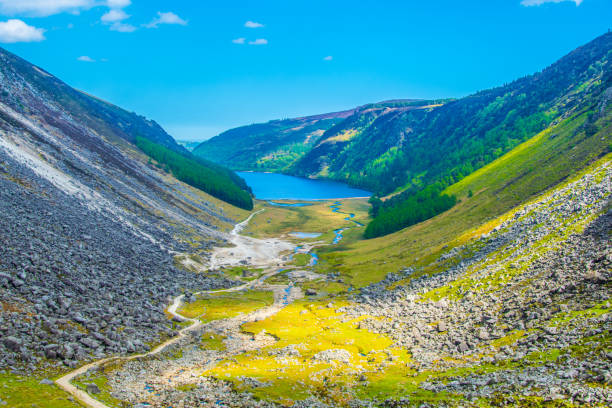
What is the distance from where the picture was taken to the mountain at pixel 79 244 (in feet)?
155

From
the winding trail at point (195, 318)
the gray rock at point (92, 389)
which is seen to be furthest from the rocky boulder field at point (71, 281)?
the gray rock at point (92, 389)

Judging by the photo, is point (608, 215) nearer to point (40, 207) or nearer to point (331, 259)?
point (331, 259)

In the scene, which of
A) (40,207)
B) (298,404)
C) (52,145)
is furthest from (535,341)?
(52,145)

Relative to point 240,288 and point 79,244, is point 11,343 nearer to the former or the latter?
point 79,244

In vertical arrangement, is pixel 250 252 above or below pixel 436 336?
below

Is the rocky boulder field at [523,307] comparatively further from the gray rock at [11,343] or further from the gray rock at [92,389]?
the gray rock at [11,343]

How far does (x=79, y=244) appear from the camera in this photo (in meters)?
77.9

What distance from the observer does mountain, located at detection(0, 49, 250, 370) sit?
47094 millimetres

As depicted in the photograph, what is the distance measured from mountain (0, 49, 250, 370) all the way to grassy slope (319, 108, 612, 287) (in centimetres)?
4252

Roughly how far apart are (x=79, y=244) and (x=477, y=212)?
348 ft

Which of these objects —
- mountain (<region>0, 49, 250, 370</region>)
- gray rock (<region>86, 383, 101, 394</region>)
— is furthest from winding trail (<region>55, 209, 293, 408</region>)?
mountain (<region>0, 49, 250, 370</region>)

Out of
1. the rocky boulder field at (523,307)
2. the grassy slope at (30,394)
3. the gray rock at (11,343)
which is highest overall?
the rocky boulder field at (523,307)

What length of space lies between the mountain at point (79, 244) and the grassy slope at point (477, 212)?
4252 centimetres

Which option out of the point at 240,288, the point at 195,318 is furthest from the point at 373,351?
the point at 240,288
